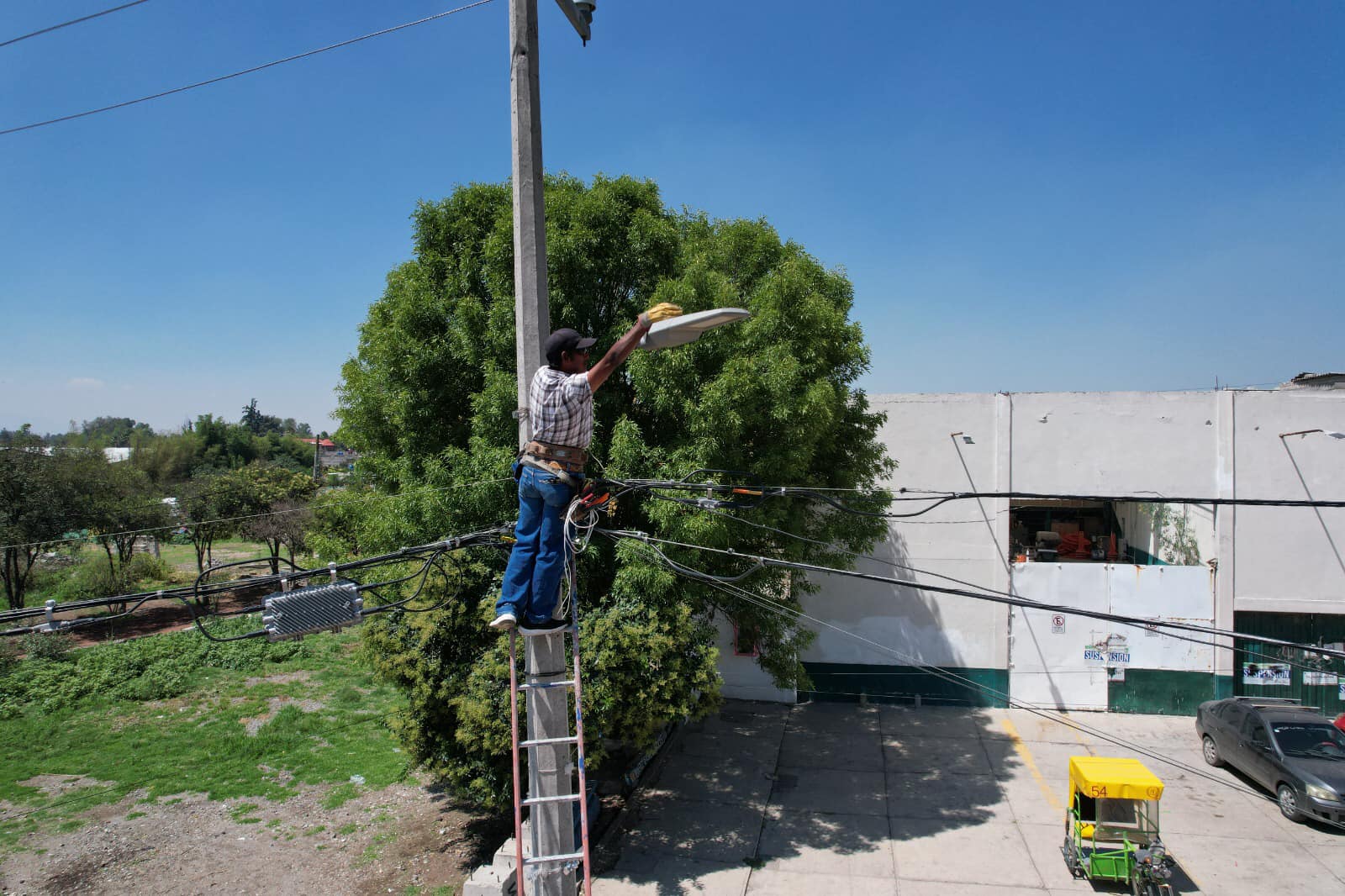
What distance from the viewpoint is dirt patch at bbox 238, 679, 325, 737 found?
15.6m

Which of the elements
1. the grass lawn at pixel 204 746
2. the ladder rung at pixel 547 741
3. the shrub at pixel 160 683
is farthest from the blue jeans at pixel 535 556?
the shrub at pixel 160 683

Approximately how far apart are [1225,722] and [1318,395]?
278 inches

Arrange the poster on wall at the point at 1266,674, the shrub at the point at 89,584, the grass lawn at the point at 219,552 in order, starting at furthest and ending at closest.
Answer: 1. the grass lawn at the point at 219,552
2. the shrub at the point at 89,584
3. the poster on wall at the point at 1266,674

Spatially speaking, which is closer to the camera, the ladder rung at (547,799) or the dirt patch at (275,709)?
the ladder rung at (547,799)

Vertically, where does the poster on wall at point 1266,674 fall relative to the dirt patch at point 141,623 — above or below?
above

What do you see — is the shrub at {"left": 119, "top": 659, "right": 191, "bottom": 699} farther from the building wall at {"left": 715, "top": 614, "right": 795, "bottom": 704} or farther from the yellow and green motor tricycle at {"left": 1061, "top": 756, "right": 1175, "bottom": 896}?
the yellow and green motor tricycle at {"left": 1061, "top": 756, "right": 1175, "bottom": 896}

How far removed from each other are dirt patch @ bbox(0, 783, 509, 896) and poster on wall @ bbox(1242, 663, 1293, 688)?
14839 mm

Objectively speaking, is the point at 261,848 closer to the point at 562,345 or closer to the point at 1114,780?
the point at 562,345

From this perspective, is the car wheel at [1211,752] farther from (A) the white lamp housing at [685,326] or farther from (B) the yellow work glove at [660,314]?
(B) the yellow work glove at [660,314]

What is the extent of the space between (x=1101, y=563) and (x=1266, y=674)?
3650 millimetres

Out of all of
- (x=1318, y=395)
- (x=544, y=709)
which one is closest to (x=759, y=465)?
(x=544, y=709)

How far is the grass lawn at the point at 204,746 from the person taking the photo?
1252cm

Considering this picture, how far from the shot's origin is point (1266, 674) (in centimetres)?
1579

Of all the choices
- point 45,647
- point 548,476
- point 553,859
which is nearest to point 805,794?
point 553,859
